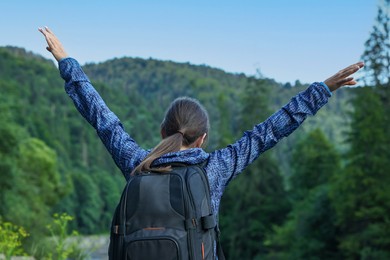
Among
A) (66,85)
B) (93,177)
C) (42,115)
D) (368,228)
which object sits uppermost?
(42,115)

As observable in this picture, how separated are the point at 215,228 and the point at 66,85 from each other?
105 cm

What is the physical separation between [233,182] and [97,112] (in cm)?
5499

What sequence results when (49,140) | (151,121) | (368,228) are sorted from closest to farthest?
1. (368,228)
2. (49,140)
3. (151,121)

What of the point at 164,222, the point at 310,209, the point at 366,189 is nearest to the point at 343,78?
the point at 164,222

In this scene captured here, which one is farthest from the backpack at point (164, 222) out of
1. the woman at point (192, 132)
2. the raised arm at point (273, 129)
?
the raised arm at point (273, 129)

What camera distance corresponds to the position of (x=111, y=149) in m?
3.36

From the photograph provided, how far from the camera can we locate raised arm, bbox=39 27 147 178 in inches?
130

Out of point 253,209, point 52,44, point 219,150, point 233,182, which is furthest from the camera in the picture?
point 233,182

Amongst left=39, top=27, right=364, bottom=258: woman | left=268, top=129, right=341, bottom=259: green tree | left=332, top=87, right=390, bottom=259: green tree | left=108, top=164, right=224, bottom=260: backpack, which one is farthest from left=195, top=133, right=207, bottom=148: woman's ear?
left=268, top=129, right=341, bottom=259: green tree

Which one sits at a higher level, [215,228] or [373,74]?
[373,74]

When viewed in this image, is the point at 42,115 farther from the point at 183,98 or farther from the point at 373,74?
the point at 183,98

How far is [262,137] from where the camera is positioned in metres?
3.27

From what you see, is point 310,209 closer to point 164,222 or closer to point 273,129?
point 273,129

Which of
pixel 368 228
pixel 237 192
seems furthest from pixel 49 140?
pixel 368 228
